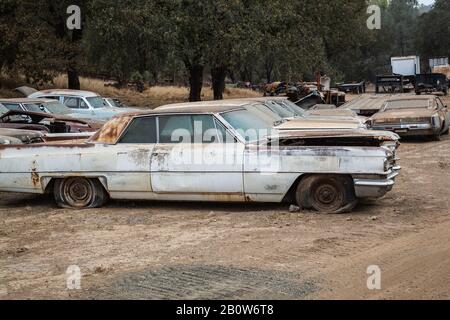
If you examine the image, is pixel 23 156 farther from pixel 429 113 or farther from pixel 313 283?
pixel 429 113

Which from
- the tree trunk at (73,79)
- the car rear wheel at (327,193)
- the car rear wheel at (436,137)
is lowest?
the car rear wheel at (327,193)

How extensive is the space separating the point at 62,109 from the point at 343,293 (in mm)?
14095

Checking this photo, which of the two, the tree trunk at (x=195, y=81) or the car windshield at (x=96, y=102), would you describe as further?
the tree trunk at (x=195, y=81)

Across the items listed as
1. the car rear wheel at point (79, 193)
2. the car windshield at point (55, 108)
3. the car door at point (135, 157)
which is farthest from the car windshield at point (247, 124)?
the car windshield at point (55, 108)

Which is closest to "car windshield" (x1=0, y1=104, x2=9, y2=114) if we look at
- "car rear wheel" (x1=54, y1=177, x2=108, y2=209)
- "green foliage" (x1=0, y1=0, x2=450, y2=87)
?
"green foliage" (x1=0, y1=0, x2=450, y2=87)

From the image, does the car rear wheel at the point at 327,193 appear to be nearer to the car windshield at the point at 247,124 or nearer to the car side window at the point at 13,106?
the car windshield at the point at 247,124

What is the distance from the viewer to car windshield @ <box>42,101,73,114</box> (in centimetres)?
1669

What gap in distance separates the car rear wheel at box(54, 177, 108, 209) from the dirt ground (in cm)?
21

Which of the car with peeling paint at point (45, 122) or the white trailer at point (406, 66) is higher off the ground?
the white trailer at point (406, 66)

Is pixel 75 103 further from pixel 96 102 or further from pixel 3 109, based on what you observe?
pixel 3 109

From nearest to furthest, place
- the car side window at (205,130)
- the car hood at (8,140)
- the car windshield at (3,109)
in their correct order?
the car side window at (205,130) → the car hood at (8,140) → the car windshield at (3,109)

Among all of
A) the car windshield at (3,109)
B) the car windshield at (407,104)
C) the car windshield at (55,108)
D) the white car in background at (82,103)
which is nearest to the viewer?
the car windshield at (3,109)

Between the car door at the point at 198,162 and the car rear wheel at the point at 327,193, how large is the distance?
0.81 meters

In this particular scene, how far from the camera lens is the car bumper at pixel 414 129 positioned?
1582cm
